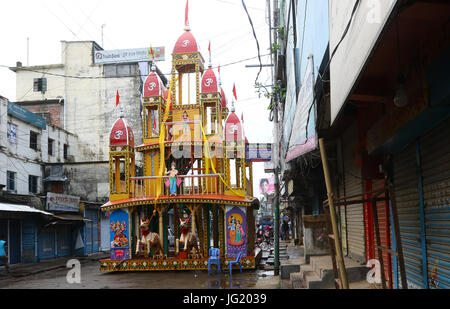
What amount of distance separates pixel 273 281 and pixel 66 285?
674 cm

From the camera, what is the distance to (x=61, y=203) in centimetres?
2573

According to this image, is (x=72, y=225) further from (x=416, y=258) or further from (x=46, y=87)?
(x=416, y=258)

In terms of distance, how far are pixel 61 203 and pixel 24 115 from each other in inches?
226

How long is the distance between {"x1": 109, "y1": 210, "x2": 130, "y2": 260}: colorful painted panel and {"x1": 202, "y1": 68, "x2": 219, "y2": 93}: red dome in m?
6.04

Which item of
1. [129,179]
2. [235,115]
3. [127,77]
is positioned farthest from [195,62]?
[127,77]

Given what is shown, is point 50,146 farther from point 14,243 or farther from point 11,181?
point 14,243

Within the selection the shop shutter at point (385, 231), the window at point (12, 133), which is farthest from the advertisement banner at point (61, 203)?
the shop shutter at point (385, 231)

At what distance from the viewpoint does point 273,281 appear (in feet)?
44.7

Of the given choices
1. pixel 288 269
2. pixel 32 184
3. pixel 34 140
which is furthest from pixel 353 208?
pixel 34 140

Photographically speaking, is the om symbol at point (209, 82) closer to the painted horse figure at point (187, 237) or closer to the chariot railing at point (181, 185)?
the chariot railing at point (181, 185)

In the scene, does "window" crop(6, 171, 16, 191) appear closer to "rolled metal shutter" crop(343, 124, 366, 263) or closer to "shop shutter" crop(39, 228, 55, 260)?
"shop shutter" crop(39, 228, 55, 260)

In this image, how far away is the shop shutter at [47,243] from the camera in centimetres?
2455

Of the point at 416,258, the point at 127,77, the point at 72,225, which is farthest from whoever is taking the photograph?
the point at 127,77

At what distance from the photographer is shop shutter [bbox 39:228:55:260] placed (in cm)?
2455
